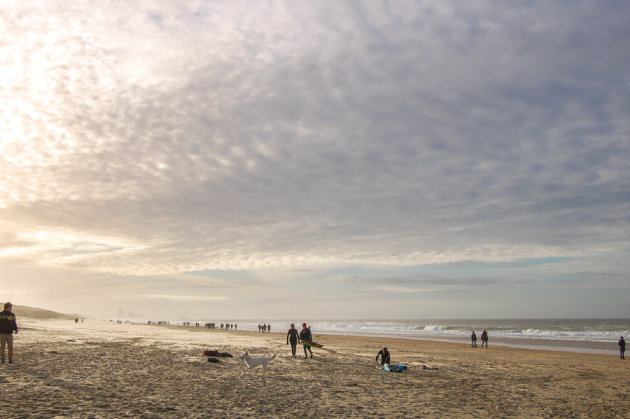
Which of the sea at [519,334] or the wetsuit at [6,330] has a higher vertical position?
A: the wetsuit at [6,330]

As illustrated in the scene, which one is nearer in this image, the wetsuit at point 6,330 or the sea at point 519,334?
the wetsuit at point 6,330

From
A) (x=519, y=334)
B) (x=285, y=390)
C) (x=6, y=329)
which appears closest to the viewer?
(x=285, y=390)

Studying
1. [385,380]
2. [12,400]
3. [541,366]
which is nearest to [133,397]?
[12,400]

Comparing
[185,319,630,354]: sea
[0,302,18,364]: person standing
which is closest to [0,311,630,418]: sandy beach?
[0,302,18,364]: person standing

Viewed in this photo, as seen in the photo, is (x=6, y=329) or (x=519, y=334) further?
(x=519, y=334)

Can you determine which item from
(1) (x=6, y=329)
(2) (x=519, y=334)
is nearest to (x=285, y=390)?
(1) (x=6, y=329)

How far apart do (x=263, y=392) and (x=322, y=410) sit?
2.71 metres

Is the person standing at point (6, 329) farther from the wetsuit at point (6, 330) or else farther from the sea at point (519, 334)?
the sea at point (519, 334)

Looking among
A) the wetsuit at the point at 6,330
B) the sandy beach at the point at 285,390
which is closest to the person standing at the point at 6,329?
the wetsuit at the point at 6,330

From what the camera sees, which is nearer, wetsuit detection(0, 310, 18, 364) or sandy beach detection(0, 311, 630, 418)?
sandy beach detection(0, 311, 630, 418)

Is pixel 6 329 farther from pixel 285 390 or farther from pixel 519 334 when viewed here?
pixel 519 334

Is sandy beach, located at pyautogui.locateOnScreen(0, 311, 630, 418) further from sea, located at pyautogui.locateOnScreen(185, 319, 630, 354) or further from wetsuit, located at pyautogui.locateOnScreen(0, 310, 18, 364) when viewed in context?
sea, located at pyautogui.locateOnScreen(185, 319, 630, 354)

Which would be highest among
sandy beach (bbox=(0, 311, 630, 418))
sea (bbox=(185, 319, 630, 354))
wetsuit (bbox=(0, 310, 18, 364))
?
wetsuit (bbox=(0, 310, 18, 364))

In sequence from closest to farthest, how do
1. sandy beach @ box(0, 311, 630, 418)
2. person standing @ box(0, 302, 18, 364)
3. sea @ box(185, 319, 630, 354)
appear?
1. sandy beach @ box(0, 311, 630, 418)
2. person standing @ box(0, 302, 18, 364)
3. sea @ box(185, 319, 630, 354)
